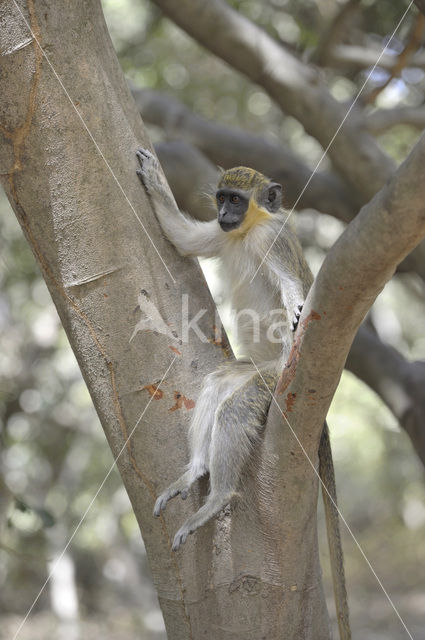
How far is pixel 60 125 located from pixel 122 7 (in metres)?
7.08

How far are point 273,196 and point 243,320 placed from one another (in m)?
0.61

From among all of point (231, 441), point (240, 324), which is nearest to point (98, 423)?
point (240, 324)

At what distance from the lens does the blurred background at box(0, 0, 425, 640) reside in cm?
758

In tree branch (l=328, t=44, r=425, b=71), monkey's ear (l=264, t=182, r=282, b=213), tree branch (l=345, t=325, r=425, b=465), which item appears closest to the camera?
monkey's ear (l=264, t=182, r=282, b=213)

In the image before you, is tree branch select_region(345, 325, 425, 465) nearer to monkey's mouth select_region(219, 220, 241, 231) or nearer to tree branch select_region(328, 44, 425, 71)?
monkey's mouth select_region(219, 220, 241, 231)

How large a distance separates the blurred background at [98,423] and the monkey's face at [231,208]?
2682 mm

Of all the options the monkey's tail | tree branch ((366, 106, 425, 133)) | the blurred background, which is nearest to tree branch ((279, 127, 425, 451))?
the monkey's tail

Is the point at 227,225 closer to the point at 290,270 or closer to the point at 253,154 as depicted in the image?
the point at 290,270

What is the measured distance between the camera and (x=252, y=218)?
11.0ft

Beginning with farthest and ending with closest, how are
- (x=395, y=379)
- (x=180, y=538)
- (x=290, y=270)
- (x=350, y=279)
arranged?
(x=395, y=379)
(x=290, y=270)
(x=180, y=538)
(x=350, y=279)

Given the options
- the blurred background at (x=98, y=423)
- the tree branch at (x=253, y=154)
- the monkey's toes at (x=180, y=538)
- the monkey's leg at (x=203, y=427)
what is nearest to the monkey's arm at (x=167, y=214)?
the monkey's leg at (x=203, y=427)

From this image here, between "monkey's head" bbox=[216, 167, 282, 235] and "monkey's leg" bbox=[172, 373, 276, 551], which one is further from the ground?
"monkey's head" bbox=[216, 167, 282, 235]

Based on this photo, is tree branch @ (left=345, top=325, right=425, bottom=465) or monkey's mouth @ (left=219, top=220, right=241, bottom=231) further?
tree branch @ (left=345, top=325, right=425, bottom=465)

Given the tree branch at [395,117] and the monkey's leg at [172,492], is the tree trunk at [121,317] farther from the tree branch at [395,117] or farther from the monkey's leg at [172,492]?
the tree branch at [395,117]
